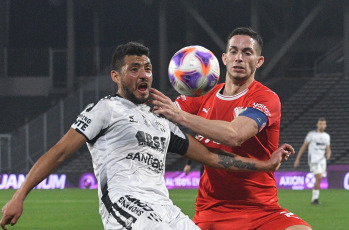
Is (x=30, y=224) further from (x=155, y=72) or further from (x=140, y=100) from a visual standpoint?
(x=155, y=72)

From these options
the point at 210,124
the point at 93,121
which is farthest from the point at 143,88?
the point at 210,124

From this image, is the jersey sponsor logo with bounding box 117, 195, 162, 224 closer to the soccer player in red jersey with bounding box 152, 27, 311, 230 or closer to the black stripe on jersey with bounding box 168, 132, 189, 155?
the black stripe on jersey with bounding box 168, 132, 189, 155

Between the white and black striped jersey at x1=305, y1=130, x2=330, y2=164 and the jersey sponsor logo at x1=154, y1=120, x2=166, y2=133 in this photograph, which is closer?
the jersey sponsor logo at x1=154, y1=120, x2=166, y2=133

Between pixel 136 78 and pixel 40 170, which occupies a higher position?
pixel 136 78

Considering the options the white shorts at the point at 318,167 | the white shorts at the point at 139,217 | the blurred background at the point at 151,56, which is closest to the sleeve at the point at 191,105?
the white shorts at the point at 139,217

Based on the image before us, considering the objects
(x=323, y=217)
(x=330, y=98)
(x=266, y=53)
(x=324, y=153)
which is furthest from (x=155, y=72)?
(x=323, y=217)

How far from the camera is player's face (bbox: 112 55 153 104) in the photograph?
4.50 m

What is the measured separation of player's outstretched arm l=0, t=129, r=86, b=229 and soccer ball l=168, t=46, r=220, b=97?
113 cm

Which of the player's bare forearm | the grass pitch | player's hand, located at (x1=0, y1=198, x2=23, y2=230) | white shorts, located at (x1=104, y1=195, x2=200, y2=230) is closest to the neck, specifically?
the player's bare forearm

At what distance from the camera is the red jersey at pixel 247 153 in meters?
5.23

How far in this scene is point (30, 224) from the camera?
11.3m

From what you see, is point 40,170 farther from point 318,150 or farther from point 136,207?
point 318,150

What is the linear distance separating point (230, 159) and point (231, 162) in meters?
0.02

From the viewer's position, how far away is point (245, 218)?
522cm
